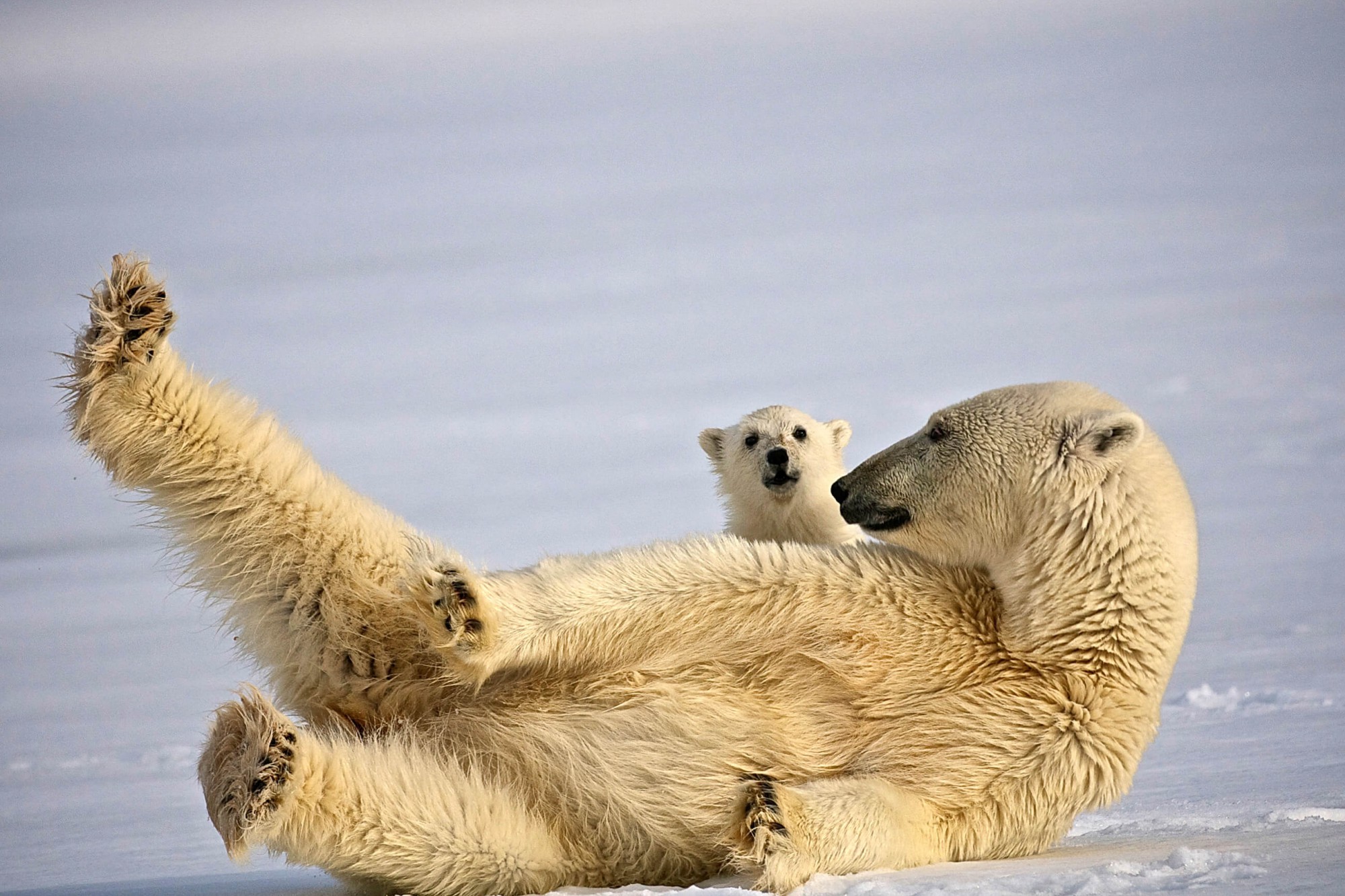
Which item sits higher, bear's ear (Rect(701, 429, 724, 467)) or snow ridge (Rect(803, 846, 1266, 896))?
bear's ear (Rect(701, 429, 724, 467))

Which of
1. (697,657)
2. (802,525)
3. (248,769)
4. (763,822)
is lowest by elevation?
(763,822)

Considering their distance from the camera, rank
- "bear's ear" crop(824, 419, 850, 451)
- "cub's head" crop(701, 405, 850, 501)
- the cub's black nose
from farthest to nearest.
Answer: "bear's ear" crop(824, 419, 850, 451)
"cub's head" crop(701, 405, 850, 501)
the cub's black nose

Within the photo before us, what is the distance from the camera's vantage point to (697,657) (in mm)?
3174

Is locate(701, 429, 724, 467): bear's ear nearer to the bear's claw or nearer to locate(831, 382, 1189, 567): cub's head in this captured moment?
locate(831, 382, 1189, 567): cub's head

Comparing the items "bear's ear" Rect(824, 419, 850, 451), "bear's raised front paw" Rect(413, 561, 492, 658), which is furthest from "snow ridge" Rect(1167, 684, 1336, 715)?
"bear's raised front paw" Rect(413, 561, 492, 658)

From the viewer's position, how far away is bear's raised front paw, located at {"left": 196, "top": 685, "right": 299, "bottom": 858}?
8.73ft

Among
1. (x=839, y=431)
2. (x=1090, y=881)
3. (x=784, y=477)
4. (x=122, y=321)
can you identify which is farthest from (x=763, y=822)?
(x=839, y=431)

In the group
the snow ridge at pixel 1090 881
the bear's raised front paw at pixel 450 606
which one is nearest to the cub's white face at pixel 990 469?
the snow ridge at pixel 1090 881

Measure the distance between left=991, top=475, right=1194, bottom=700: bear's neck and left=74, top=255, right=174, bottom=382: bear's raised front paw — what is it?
2.24 metres

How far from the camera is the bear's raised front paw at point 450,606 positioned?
2920mm

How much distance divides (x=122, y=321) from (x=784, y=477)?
2.76 metres

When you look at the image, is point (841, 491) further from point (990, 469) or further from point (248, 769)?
point (248, 769)

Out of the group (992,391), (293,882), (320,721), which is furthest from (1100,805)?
(293,882)

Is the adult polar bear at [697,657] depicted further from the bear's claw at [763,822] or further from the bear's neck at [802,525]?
the bear's neck at [802,525]
